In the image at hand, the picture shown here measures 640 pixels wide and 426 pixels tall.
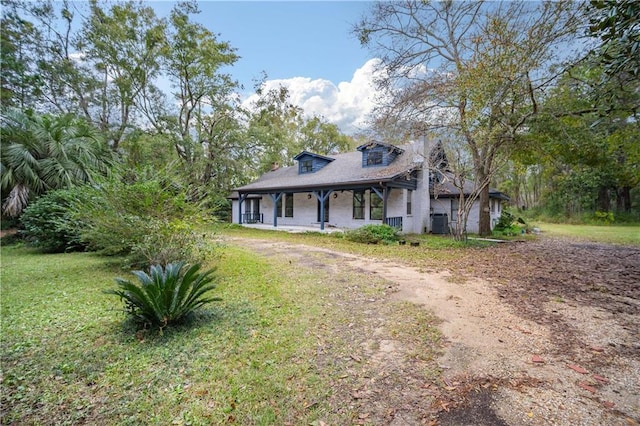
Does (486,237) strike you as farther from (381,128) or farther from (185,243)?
(185,243)

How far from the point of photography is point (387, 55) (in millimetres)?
11469

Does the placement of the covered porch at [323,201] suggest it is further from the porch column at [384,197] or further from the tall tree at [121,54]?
the tall tree at [121,54]

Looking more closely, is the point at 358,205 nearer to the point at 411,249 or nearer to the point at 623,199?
the point at 411,249

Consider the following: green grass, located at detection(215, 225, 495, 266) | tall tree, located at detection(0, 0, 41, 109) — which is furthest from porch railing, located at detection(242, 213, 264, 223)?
tall tree, located at detection(0, 0, 41, 109)

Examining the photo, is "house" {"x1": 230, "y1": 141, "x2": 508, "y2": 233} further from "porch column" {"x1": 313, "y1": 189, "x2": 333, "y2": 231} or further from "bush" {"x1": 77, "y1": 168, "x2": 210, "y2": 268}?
"bush" {"x1": 77, "y1": 168, "x2": 210, "y2": 268}

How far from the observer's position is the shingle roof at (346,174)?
1321 cm

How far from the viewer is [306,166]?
62.1 ft

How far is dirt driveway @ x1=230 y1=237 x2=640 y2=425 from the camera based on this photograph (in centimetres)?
212

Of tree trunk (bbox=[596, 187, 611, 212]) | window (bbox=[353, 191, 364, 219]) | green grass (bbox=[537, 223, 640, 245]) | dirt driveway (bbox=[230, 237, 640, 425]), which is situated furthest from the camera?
tree trunk (bbox=[596, 187, 611, 212])

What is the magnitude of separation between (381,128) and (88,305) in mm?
10744

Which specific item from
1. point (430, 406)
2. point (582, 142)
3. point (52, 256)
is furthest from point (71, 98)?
point (582, 142)

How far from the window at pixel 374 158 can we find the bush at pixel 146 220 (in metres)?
11.1

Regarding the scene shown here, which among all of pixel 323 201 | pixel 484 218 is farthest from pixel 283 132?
pixel 484 218

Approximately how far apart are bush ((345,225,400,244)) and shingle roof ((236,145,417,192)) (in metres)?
2.16
